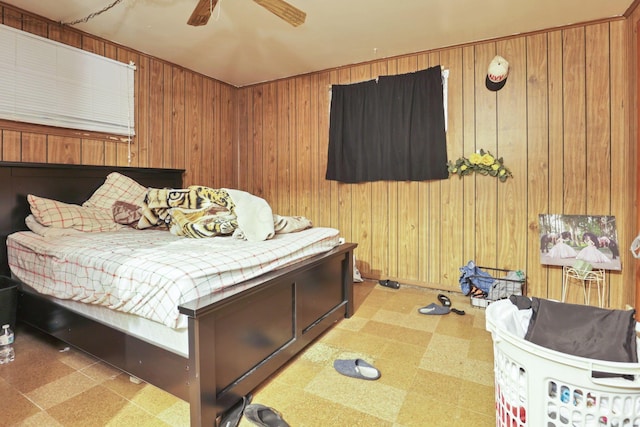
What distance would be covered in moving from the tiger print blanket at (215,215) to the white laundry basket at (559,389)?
56.8 inches

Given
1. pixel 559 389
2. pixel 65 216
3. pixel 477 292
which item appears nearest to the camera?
pixel 559 389

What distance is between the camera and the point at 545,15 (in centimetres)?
262

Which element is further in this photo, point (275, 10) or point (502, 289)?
point (502, 289)

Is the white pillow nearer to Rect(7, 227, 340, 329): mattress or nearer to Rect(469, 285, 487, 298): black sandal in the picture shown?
Rect(7, 227, 340, 329): mattress

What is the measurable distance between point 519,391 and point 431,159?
2.54 meters

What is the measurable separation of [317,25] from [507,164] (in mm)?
2100

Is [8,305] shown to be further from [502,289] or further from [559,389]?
[502,289]

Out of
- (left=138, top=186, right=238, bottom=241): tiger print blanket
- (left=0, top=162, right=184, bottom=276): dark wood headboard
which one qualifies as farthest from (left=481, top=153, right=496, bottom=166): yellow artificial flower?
(left=0, top=162, right=184, bottom=276): dark wood headboard

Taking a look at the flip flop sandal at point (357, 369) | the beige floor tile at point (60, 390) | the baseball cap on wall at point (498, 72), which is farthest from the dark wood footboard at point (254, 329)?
the baseball cap on wall at point (498, 72)

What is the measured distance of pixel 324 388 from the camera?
1.67 meters

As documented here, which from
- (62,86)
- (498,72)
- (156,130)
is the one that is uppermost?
(498,72)

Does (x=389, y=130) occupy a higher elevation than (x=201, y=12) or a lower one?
lower

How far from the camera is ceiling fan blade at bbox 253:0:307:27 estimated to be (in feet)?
6.37

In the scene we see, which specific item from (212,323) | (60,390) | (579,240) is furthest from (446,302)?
(60,390)
